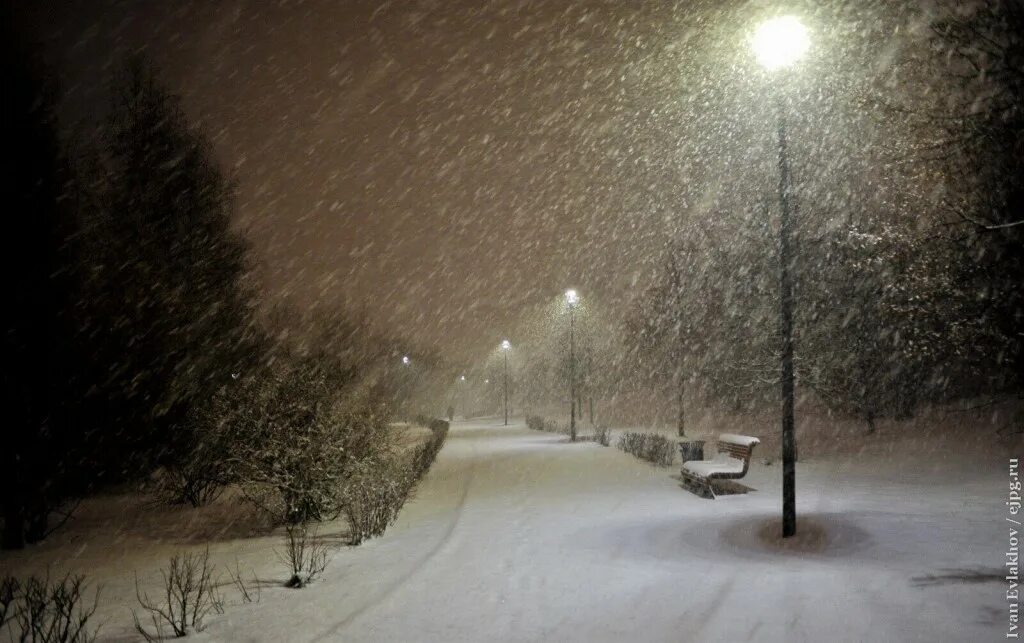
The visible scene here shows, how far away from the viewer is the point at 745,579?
6684 mm

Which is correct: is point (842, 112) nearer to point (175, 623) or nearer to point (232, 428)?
point (232, 428)

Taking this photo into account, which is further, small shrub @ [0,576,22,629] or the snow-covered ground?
the snow-covered ground

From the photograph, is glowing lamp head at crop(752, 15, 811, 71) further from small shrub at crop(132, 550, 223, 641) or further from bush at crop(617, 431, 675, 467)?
bush at crop(617, 431, 675, 467)

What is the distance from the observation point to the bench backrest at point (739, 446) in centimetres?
1254

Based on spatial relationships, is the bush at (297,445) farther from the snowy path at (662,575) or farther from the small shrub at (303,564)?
the small shrub at (303,564)

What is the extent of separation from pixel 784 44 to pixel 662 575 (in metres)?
6.40

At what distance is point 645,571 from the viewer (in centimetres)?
714

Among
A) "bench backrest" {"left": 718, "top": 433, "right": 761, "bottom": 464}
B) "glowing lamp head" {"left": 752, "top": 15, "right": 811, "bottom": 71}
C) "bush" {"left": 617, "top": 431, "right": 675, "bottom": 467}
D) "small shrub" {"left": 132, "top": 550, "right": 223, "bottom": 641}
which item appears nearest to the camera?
"small shrub" {"left": 132, "top": 550, "right": 223, "bottom": 641}

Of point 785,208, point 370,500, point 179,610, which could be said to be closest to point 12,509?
point 370,500

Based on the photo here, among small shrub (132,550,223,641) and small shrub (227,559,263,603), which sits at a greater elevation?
small shrub (132,550,223,641)

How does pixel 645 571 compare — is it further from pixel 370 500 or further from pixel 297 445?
pixel 297 445

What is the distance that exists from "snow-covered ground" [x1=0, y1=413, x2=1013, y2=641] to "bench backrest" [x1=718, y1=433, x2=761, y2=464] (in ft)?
2.59

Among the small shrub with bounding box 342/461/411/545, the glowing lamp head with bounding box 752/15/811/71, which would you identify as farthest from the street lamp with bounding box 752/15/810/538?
the small shrub with bounding box 342/461/411/545

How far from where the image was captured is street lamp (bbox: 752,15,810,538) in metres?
8.25
